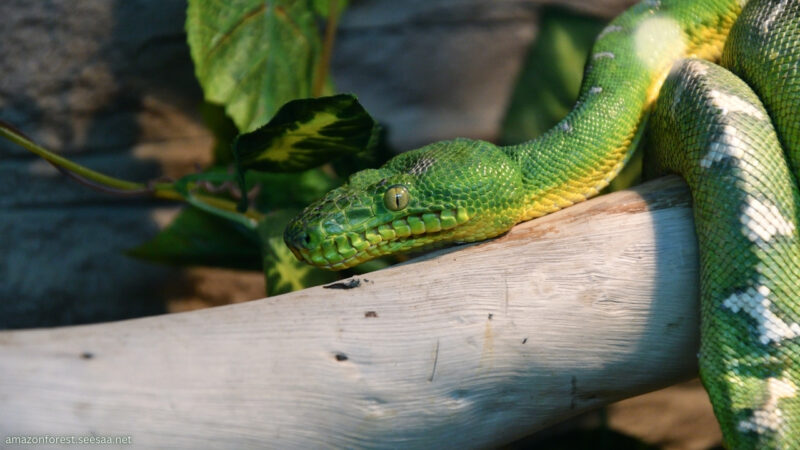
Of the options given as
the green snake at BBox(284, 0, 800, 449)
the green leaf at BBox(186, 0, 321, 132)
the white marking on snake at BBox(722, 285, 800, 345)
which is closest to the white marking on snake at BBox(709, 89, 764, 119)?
the green snake at BBox(284, 0, 800, 449)

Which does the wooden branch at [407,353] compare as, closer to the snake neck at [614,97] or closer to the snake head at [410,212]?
the snake head at [410,212]

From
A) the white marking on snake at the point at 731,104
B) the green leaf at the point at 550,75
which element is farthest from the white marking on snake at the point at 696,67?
the green leaf at the point at 550,75

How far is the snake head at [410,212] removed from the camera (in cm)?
175

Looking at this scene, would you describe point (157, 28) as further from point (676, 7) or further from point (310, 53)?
point (676, 7)

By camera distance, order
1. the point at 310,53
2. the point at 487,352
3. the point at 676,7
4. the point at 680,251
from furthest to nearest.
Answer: the point at 310,53 < the point at 676,7 < the point at 680,251 < the point at 487,352

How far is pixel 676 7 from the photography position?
2.20m

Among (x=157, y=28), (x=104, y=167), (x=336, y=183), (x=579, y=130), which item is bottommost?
(x=104, y=167)

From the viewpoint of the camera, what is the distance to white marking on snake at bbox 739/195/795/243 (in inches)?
60.8

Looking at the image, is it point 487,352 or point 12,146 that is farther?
point 12,146

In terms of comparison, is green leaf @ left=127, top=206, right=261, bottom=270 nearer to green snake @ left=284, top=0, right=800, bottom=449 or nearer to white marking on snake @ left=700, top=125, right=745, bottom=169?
green snake @ left=284, top=0, right=800, bottom=449

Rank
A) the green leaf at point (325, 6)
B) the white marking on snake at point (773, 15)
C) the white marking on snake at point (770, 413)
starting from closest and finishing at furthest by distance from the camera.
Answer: the white marking on snake at point (770, 413)
the white marking on snake at point (773, 15)
the green leaf at point (325, 6)

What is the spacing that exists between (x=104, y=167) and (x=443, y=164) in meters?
1.83

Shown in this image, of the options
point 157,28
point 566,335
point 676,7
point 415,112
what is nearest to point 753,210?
point 566,335

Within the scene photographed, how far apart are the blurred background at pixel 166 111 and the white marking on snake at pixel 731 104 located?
1367 mm
